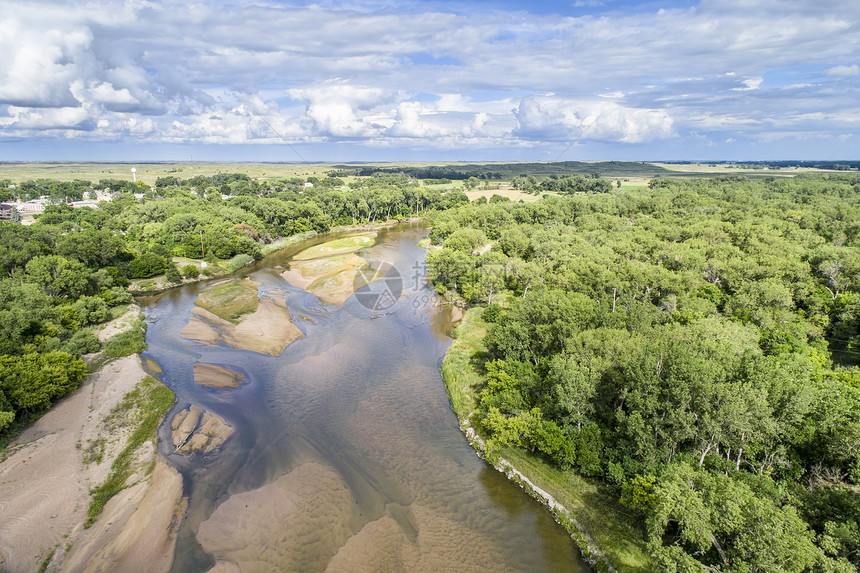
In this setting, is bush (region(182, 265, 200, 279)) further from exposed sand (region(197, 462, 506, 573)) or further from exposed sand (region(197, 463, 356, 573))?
exposed sand (region(197, 462, 506, 573))

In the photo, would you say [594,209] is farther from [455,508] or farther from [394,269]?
[455,508]

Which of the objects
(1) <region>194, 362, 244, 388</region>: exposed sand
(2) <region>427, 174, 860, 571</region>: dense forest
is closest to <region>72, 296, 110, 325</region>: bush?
(1) <region>194, 362, 244, 388</region>: exposed sand

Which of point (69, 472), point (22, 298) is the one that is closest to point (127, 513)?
point (69, 472)

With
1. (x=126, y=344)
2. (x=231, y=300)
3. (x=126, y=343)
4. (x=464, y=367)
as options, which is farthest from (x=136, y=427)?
(x=231, y=300)

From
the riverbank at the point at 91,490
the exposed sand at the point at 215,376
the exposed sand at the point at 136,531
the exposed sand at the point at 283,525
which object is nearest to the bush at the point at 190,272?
the exposed sand at the point at 215,376

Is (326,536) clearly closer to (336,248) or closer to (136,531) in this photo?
(136,531)
